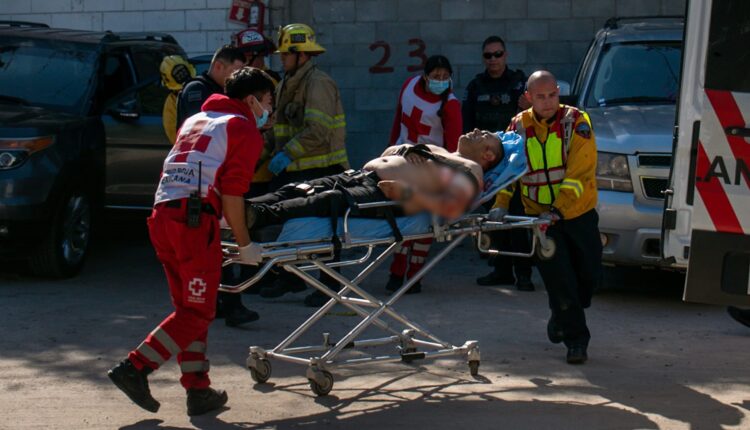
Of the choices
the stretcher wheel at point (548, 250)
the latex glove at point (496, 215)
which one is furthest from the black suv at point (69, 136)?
the stretcher wheel at point (548, 250)

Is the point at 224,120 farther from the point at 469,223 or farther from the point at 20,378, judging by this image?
Answer: the point at 20,378

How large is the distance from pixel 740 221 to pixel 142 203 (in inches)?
235

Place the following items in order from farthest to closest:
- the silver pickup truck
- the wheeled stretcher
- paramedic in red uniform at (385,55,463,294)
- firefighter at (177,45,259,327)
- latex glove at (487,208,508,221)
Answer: paramedic in red uniform at (385,55,463,294) < the silver pickup truck < firefighter at (177,45,259,327) < latex glove at (487,208,508,221) < the wheeled stretcher

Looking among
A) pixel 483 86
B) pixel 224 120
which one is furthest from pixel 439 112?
pixel 224 120

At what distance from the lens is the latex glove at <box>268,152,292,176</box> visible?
8.54 metres

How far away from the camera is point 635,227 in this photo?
8430 millimetres

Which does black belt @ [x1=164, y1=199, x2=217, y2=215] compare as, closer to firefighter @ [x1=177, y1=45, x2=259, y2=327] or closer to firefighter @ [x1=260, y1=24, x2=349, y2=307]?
firefighter @ [x1=177, y1=45, x2=259, y2=327]

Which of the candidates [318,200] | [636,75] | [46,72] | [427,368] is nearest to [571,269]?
[427,368]

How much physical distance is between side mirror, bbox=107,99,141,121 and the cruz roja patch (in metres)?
4.39

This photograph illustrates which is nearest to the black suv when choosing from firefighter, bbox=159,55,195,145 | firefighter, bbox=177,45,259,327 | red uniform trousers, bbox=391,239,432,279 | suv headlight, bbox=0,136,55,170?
suv headlight, bbox=0,136,55,170

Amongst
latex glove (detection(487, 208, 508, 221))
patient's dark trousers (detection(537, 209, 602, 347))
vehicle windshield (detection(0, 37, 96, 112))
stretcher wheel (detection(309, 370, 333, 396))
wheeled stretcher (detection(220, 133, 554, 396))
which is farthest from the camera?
vehicle windshield (detection(0, 37, 96, 112))

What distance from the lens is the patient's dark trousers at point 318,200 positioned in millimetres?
6045

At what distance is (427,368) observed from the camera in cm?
708

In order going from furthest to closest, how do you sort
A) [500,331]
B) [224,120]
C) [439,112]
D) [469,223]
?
[439,112] < [500,331] < [469,223] < [224,120]
